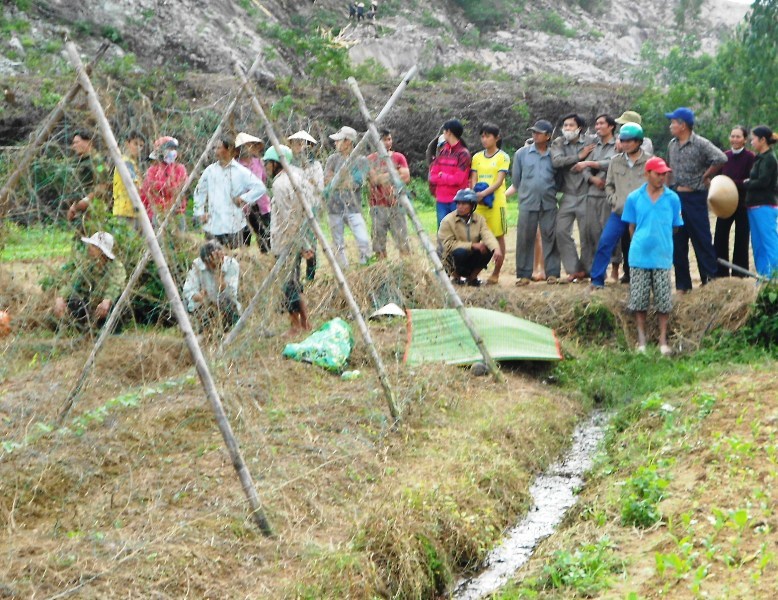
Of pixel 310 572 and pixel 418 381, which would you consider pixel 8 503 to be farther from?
pixel 418 381

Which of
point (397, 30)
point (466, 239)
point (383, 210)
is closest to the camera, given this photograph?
point (383, 210)

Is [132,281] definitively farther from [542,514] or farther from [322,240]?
[542,514]

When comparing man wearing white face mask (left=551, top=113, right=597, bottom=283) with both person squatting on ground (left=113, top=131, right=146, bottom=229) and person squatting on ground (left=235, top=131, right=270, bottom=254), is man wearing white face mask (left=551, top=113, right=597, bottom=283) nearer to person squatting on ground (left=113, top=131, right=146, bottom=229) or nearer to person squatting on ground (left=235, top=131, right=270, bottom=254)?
person squatting on ground (left=235, top=131, right=270, bottom=254)

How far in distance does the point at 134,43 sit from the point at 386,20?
10.1 m

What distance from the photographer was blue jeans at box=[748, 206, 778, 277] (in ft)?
33.0

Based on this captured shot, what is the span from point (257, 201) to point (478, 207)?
3.46 metres

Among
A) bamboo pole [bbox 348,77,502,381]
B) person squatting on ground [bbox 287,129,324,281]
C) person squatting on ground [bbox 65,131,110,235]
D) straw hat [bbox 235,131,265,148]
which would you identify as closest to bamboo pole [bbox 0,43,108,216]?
person squatting on ground [bbox 65,131,110,235]

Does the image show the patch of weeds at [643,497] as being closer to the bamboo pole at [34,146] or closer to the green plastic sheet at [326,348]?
the green plastic sheet at [326,348]

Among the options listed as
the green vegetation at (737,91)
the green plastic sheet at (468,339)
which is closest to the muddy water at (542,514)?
the green plastic sheet at (468,339)

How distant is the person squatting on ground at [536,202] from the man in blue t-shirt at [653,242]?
139 centimetres

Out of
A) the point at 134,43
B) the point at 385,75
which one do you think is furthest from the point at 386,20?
the point at 134,43

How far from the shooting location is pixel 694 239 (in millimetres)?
10203

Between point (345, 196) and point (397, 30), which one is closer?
point (345, 196)

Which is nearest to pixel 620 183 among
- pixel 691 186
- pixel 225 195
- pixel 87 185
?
pixel 691 186
